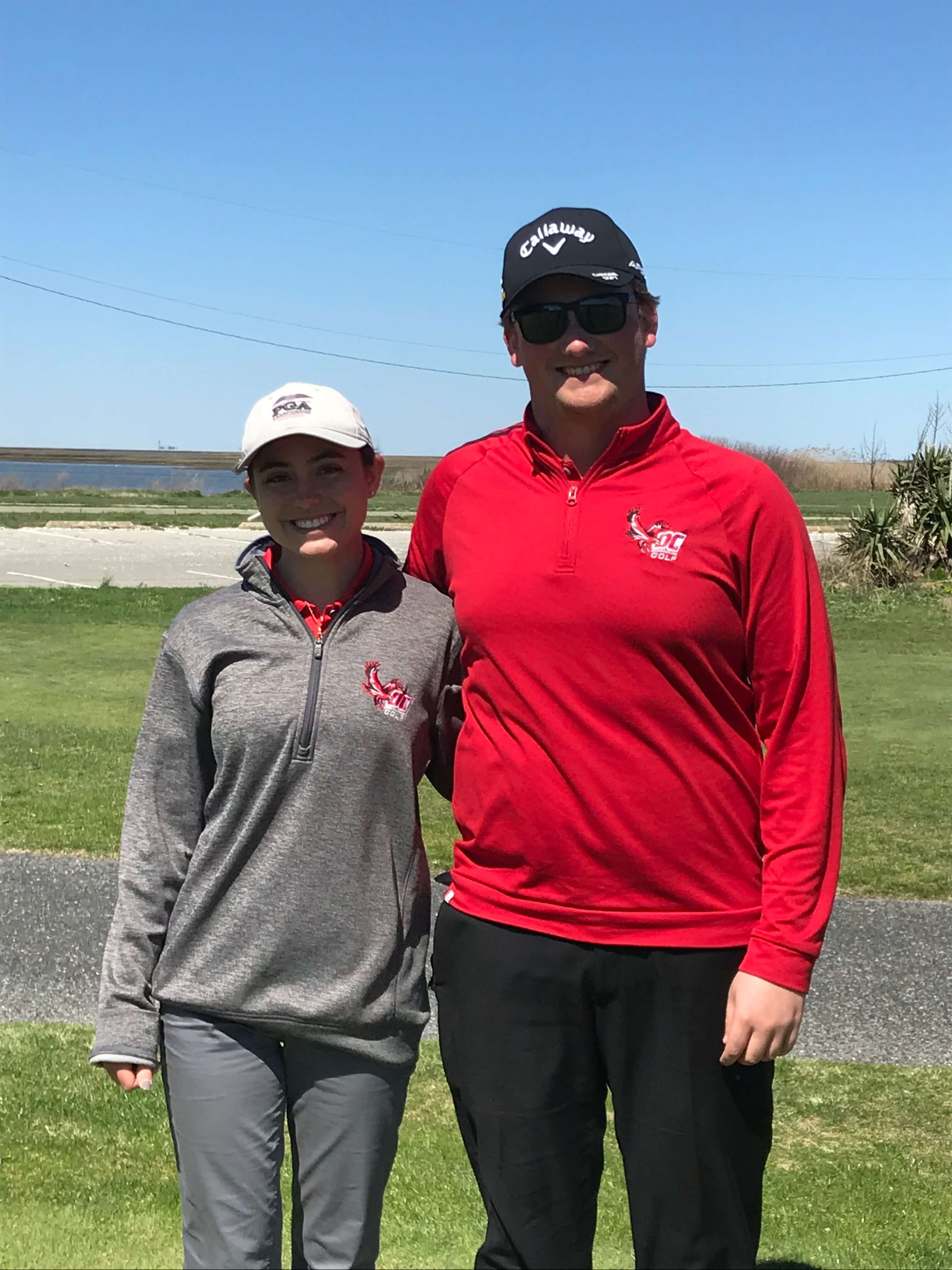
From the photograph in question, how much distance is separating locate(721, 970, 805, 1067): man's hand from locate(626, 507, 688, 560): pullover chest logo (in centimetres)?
67

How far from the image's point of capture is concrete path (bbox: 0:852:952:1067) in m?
4.63

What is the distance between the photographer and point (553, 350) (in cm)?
235

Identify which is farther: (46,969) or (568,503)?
(46,969)

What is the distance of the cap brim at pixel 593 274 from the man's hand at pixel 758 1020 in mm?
1145

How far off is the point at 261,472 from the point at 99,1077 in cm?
256

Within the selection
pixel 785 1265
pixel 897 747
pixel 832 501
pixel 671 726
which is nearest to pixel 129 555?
pixel 897 747

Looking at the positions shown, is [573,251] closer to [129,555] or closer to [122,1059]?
[122,1059]

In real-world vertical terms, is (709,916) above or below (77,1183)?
above

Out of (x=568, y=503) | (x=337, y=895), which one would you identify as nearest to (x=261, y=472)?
(x=568, y=503)

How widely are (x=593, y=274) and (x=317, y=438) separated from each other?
544 millimetres

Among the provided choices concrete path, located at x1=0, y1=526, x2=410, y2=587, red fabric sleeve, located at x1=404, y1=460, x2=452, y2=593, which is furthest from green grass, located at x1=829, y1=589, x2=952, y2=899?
concrete path, located at x1=0, y1=526, x2=410, y2=587

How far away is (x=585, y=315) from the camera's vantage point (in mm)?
2330

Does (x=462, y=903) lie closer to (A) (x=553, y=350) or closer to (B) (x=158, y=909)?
(B) (x=158, y=909)

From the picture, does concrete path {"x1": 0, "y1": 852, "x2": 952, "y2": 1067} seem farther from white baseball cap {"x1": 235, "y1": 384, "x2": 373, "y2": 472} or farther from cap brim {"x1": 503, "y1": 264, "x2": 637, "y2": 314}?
cap brim {"x1": 503, "y1": 264, "x2": 637, "y2": 314}
